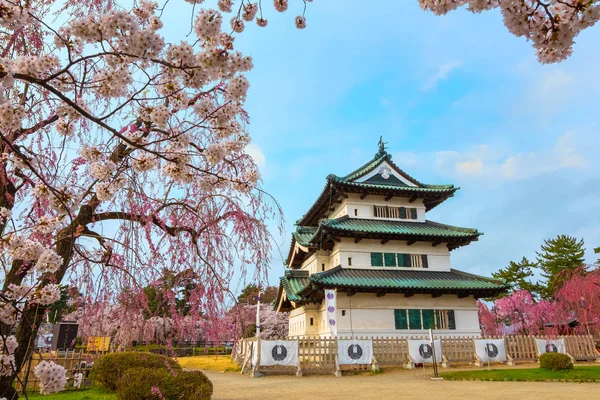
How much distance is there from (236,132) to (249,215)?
3.30 feet

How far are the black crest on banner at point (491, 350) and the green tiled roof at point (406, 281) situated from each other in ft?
8.70

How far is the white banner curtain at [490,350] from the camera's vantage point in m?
17.1

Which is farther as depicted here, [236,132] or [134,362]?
[134,362]

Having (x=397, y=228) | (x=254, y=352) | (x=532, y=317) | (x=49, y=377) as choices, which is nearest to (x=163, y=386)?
(x=49, y=377)

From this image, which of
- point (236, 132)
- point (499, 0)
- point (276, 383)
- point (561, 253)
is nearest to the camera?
point (499, 0)

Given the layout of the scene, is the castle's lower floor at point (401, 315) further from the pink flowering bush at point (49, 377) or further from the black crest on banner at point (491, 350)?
the pink flowering bush at point (49, 377)

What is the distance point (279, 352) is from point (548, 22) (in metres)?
15.2

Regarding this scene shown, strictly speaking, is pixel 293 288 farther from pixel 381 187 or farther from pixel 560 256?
pixel 560 256

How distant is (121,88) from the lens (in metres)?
3.75

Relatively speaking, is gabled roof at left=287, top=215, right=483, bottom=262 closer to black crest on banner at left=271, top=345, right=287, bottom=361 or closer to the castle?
the castle

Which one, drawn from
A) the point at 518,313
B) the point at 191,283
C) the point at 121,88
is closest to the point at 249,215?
the point at 191,283

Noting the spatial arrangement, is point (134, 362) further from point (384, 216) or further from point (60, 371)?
point (384, 216)

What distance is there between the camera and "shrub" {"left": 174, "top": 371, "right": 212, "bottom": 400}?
24.9 ft

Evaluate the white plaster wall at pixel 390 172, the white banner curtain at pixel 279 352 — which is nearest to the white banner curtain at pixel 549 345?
the white plaster wall at pixel 390 172
